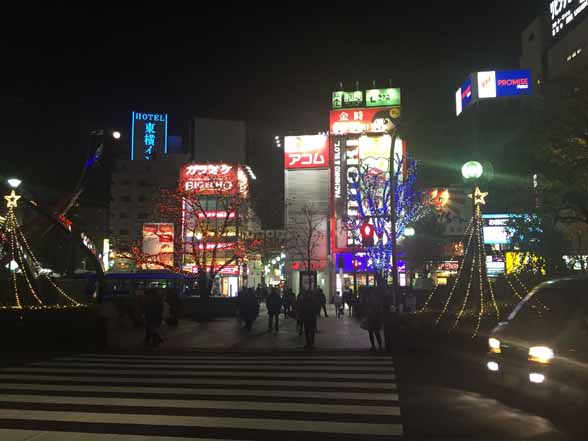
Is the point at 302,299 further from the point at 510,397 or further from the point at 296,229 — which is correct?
the point at 296,229

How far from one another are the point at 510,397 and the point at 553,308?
157 centimetres

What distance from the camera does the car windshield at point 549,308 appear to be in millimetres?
7199

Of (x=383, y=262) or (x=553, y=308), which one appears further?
(x=383, y=262)

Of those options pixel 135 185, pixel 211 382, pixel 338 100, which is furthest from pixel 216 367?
pixel 135 185

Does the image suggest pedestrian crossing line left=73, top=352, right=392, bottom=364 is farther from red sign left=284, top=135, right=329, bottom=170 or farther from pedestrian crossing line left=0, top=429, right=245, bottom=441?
red sign left=284, top=135, right=329, bottom=170

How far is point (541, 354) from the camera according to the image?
6.71 meters

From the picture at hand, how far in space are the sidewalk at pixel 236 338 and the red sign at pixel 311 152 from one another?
1271 inches

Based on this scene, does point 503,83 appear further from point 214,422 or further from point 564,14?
point 214,422

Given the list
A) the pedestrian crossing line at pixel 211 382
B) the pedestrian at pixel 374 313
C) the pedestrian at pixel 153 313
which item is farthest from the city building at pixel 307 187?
the pedestrian crossing line at pixel 211 382

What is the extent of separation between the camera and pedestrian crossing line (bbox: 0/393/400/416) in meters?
7.13

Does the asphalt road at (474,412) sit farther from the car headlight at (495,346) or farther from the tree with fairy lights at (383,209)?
the tree with fairy lights at (383,209)

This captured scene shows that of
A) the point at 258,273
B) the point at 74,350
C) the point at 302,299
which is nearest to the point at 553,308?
the point at 302,299

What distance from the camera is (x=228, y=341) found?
16922 millimetres

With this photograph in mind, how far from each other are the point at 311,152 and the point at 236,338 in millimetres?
37125
